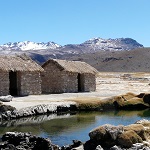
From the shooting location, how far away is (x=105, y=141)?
2186 cm

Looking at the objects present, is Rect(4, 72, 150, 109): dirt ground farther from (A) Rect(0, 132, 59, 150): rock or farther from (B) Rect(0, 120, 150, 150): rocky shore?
(B) Rect(0, 120, 150, 150): rocky shore

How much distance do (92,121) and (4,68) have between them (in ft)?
48.4

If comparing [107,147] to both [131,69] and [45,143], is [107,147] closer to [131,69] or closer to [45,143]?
[45,143]

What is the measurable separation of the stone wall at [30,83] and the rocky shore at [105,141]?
75.8 feet

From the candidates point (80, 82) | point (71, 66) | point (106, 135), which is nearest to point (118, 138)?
point (106, 135)

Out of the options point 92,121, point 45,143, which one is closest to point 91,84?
point 92,121

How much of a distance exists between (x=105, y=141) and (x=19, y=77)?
1036 inches

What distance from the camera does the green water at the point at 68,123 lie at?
27.2 metres

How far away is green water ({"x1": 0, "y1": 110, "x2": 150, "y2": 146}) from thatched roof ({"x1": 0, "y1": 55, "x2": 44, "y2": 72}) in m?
11.4

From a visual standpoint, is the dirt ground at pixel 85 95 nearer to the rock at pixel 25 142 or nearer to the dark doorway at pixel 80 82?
the dark doorway at pixel 80 82

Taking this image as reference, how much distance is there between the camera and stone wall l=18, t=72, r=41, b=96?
1837 inches

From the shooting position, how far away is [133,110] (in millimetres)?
40625

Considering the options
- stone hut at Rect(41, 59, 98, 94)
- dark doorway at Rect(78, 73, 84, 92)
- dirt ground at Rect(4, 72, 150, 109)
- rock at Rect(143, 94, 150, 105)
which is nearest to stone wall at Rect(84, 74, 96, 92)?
stone hut at Rect(41, 59, 98, 94)

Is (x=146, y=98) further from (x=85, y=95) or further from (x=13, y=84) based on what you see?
(x=13, y=84)
